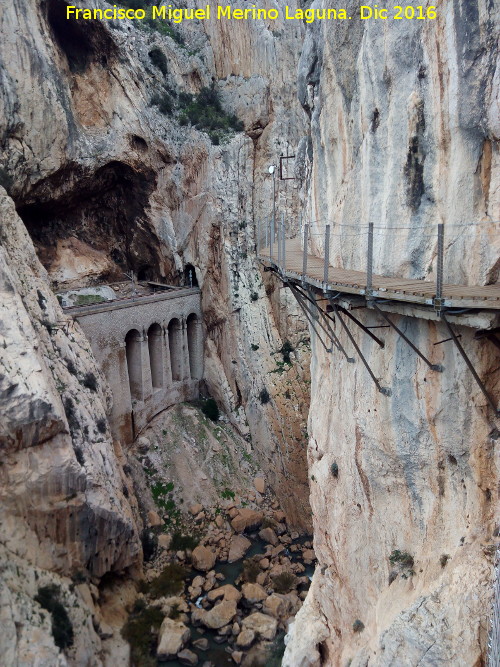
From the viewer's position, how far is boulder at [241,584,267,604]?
21.7m

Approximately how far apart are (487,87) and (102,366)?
2142cm

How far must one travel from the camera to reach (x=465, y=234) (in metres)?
9.25

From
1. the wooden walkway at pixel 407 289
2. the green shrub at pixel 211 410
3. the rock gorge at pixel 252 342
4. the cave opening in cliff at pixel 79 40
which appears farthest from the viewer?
the green shrub at pixel 211 410

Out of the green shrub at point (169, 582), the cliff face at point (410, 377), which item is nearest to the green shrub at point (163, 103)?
the cliff face at point (410, 377)

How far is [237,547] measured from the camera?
24.9m

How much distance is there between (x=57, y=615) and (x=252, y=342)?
644 inches

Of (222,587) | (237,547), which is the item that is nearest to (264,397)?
(237,547)

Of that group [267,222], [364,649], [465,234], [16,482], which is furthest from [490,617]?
[267,222]

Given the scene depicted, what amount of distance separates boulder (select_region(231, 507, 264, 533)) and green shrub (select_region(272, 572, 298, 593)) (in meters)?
3.65

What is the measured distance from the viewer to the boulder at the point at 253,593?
71.2 feet

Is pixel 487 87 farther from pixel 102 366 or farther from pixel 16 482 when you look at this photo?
pixel 102 366

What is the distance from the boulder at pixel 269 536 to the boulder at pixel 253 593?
134 inches

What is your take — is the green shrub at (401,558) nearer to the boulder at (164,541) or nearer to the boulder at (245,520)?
the boulder at (164,541)

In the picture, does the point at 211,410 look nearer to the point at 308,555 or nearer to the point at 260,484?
the point at 260,484
